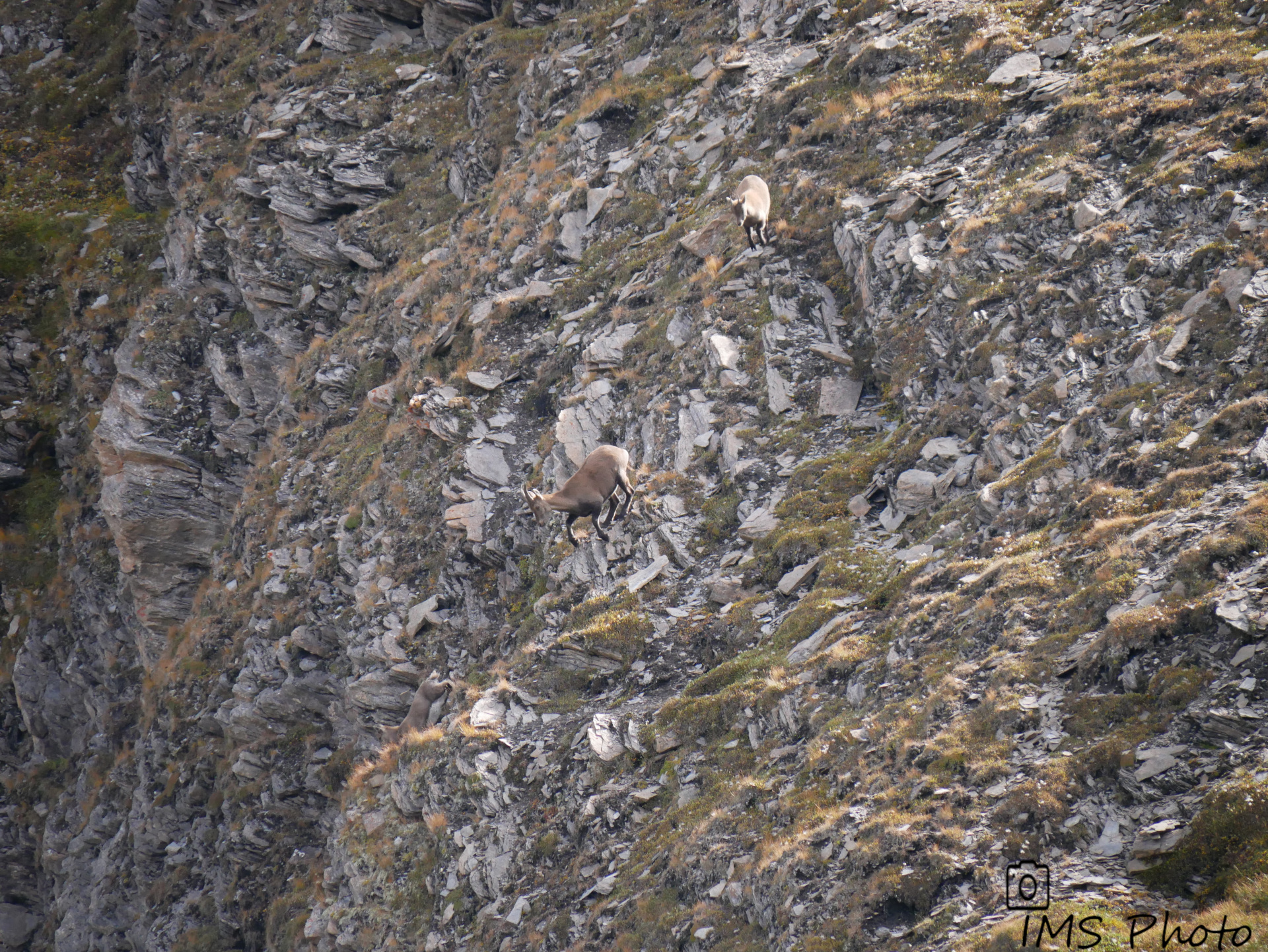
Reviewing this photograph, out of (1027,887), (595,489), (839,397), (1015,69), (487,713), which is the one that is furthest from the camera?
(1015,69)

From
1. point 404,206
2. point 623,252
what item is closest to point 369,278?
point 404,206

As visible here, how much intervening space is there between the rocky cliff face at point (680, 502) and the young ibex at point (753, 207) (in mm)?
432

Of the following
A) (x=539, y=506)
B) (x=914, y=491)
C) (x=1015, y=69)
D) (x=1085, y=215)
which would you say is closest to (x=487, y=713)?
(x=539, y=506)

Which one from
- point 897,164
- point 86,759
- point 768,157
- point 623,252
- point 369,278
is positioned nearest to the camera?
point 897,164

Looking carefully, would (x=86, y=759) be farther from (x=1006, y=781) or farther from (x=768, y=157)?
(x=1006, y=781)

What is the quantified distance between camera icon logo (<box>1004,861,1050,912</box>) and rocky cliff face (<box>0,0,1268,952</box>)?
99mm

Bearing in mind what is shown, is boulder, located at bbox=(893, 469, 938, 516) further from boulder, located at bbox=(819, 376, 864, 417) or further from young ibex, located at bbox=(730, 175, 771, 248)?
young ibex, located at bbox=(730, 175, 771, 248)

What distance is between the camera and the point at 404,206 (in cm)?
3081

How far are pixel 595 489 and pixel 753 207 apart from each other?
5.92 meters

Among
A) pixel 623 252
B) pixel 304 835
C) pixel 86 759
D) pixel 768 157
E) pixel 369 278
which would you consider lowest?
pixel 86 759

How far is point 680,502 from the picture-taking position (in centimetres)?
1576

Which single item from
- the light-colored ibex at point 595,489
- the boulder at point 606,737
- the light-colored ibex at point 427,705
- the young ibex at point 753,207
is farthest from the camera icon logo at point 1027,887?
the young ibex at point 753,207

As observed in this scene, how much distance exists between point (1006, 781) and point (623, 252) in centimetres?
1579

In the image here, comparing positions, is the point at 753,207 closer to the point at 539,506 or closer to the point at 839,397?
the point at 839,397
